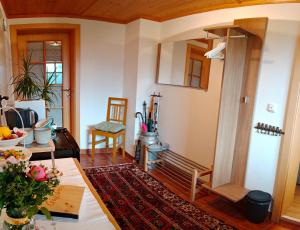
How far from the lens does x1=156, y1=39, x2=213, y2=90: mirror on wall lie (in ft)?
9.86

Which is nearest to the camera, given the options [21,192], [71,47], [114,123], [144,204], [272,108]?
[21,192]

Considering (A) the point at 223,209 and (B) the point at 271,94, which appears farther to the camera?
(A) the point at 223,209

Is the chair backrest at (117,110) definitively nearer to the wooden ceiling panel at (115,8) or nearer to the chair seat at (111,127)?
the chair seat at (111,127)

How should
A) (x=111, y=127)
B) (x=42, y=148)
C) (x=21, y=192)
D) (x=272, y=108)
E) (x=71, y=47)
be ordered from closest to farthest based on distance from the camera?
(x=21, y=192) → (x=42, y=148) → (x=272, y=108) → (x=111, y=127) → (x=71, y=47)

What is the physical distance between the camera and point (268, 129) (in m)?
2.43

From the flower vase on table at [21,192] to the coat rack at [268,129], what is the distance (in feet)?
7.25

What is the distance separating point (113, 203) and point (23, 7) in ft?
9.30

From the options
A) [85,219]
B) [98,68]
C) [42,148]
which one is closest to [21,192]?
[85,219]

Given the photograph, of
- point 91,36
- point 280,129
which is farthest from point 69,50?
point 280,129

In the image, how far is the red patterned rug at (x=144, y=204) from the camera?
7.37 ft

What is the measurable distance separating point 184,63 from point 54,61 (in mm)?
2272

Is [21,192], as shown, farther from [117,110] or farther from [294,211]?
[117,110]

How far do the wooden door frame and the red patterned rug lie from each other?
122 centimetres

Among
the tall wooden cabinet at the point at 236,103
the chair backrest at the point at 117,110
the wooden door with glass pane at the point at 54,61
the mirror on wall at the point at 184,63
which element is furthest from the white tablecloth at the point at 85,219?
the wooden door with glass pane at the point at 54,61
